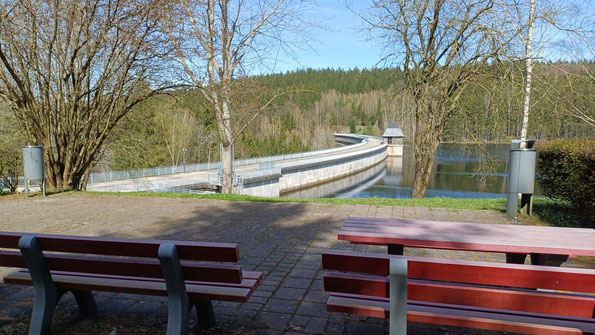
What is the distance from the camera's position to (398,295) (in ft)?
6.63

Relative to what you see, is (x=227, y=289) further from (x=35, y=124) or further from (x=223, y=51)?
(x=223, y=51)

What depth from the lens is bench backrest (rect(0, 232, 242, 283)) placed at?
2.29 metres

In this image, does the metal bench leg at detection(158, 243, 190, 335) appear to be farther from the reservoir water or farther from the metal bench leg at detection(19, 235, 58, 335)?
the reservoir water

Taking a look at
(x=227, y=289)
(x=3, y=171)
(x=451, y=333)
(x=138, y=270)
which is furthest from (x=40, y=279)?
(x=3, y=171)

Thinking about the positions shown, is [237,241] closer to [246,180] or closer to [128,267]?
[128,267]

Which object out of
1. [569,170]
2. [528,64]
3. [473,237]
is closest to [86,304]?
[473,237]

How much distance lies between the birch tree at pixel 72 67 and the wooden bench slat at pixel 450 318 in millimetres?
8464

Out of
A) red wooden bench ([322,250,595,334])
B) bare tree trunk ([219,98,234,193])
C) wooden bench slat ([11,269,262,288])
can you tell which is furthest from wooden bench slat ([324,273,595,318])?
bare tree trunk ([219,98,234,193])

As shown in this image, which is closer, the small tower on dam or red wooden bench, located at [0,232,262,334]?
red wooden bench, located at [0,232,262,334]

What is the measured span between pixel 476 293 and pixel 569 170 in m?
5.84

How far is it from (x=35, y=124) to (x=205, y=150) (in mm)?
37144

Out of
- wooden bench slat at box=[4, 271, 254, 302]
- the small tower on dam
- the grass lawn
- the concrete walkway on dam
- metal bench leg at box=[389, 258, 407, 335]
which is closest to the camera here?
metal bench leg at box=[389, 258, 407, 335]

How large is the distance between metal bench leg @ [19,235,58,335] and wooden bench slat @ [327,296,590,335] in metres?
1.85

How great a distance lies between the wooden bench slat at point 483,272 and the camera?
1856 millimetres
